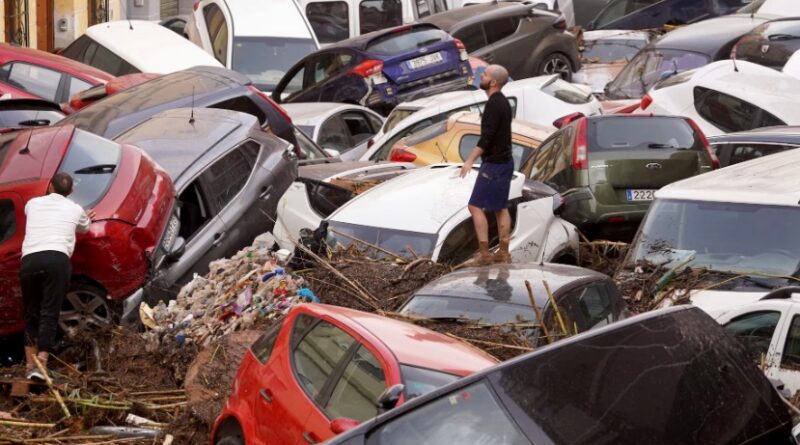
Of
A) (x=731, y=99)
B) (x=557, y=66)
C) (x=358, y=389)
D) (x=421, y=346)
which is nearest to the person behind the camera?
(x=358, y=389)

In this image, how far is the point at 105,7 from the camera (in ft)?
Answer: 105

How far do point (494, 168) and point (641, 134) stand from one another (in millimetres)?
2963

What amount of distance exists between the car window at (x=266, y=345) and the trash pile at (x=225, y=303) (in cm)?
247

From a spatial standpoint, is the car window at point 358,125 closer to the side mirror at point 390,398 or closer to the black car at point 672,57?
the black car at point 672,57

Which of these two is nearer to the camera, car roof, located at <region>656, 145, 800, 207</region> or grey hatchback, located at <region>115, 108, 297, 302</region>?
car roof, located at <region>656, 145, 800, 207</region>

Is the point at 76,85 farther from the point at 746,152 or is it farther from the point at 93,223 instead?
the point at 746,152

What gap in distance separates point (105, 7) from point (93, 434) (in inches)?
899

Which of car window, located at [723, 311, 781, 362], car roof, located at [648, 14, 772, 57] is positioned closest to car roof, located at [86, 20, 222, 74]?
car roof, located at [648, 14, 772, 57]

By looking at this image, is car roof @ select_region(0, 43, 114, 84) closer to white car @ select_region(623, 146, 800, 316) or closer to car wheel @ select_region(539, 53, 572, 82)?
car wheel @ select_region(539, 53, 572, 82)

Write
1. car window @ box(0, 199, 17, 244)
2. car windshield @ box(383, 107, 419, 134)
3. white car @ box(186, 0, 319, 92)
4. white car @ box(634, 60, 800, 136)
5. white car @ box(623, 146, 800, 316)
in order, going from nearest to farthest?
white car @ box(623, 146, 800, 316) → car window @ box(0, 199, 17, 244) → white car @ box(634, 60, 800, 136) → car windshield @ box(383, 107, 419, 134) → white car @ box(186, 0, 319, 92)

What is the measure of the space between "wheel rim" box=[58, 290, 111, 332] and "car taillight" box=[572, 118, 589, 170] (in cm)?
510

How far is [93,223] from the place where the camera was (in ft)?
39.4

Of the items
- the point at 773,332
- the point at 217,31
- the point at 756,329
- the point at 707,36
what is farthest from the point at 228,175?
the point at 707,36

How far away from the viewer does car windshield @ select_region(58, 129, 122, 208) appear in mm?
12344
